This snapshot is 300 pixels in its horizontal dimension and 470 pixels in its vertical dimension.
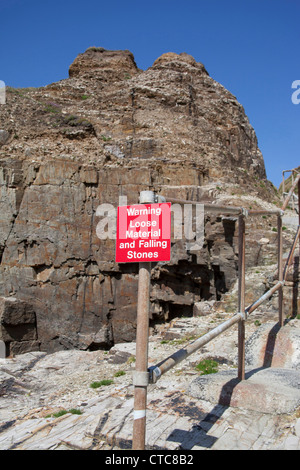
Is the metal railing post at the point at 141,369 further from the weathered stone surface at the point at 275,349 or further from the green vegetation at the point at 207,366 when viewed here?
the green vegetation at the point at 207,366

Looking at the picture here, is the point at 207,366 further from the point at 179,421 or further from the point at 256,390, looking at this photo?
the point at 179,421

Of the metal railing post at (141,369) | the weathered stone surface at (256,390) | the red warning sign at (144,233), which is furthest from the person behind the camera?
the weathered stone surface at (256,390)

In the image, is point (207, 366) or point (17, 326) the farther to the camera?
point (17, 326)

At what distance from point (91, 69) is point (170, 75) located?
762cm

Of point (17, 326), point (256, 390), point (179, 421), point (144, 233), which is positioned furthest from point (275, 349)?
point (17, 326)

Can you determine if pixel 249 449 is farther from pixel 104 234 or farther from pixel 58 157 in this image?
pixel 58 157

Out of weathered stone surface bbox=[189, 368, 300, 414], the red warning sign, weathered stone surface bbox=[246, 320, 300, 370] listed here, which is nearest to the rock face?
weathered stone surface bbox=[246, 320, 300, 370]

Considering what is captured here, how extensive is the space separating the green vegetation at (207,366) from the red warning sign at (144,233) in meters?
4.09

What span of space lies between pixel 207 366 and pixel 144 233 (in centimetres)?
455

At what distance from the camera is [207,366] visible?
682 cm

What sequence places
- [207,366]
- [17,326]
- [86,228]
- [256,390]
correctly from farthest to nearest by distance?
1. [86,228]
2. [17,326]
3. [207,366]
4. [256,390]

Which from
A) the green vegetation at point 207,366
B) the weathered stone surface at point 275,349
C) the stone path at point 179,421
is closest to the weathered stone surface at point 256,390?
the stone path at point 179,421

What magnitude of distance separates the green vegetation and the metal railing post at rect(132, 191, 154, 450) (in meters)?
3.70

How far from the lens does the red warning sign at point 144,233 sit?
3084mm
